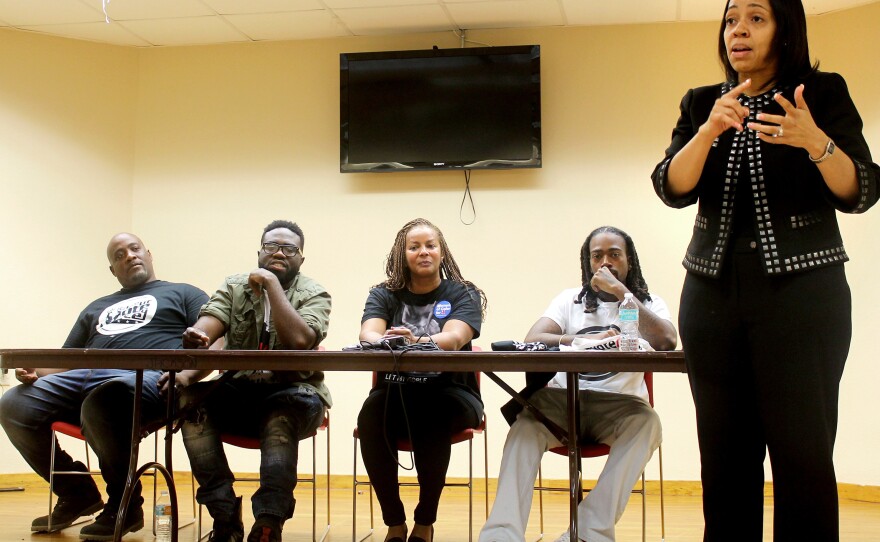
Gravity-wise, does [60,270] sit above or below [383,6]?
below

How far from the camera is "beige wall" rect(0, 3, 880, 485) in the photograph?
466 cm

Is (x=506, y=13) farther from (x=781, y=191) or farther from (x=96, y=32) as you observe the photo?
(x=781, y=191)

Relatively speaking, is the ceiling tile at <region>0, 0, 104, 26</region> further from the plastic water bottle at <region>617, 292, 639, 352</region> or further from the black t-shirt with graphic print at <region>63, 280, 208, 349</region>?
the plastic water bottle at <region>617, 292, 639, 352</region>

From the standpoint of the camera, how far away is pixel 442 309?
3.20 m

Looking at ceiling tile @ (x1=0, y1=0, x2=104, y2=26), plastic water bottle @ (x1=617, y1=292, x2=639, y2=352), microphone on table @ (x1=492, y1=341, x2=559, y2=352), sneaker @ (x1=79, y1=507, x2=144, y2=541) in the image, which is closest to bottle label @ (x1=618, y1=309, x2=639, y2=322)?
plastic water bottle @ (x1=617, y1=292, x2=639, y2=352)

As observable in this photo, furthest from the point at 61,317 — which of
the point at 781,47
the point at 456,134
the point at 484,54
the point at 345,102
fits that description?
the point at 781,47

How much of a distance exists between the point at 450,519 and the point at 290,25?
2942 mm

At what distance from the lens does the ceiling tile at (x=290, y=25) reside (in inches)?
189

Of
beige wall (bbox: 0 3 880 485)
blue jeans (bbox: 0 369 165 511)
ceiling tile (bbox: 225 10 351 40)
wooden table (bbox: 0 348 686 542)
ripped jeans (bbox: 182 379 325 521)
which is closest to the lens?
wooden table (bbox: 0 348 686 542)

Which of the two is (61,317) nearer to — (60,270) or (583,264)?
(60,270)

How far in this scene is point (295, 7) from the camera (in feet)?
15.4

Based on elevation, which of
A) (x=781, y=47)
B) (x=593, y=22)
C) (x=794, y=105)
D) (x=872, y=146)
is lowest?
(x=794, y=105)

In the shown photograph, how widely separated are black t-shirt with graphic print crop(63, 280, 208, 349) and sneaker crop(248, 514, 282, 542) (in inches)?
46.2

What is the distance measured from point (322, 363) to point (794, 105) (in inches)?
61.2
